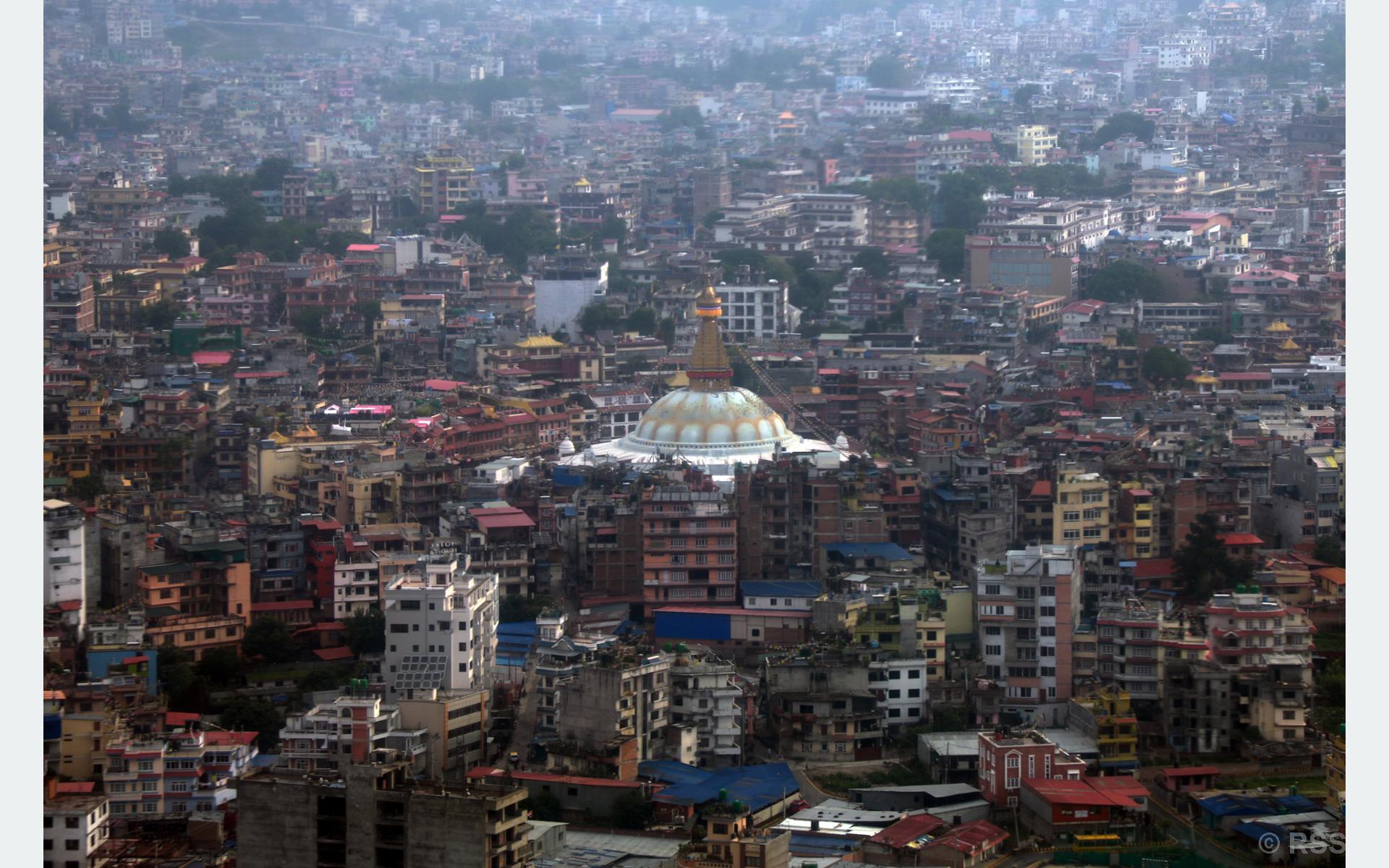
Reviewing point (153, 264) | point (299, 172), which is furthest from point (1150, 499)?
point (299, 172)

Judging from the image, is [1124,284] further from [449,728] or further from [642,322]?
[449,728]

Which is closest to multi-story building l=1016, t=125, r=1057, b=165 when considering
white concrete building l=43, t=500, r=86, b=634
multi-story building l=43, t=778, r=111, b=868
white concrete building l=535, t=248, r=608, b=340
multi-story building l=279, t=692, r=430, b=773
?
white concrete building l=535, t=248, r=608, b=340

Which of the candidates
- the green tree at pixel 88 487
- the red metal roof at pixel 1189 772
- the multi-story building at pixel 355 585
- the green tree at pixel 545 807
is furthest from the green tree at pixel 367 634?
the red metal roof at pixel 1189 772

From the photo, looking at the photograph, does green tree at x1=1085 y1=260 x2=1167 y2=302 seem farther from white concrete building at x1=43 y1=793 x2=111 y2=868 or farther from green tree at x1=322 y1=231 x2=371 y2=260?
white concrete building at x1=43 y1=793 x2=111 y2=868

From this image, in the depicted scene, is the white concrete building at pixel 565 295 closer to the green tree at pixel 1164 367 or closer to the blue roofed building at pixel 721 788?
the green tree at pixel 1164 367

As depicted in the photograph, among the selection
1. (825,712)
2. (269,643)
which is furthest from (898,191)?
(825,712)

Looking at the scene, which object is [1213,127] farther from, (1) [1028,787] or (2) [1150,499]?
(1) [1028,787]
